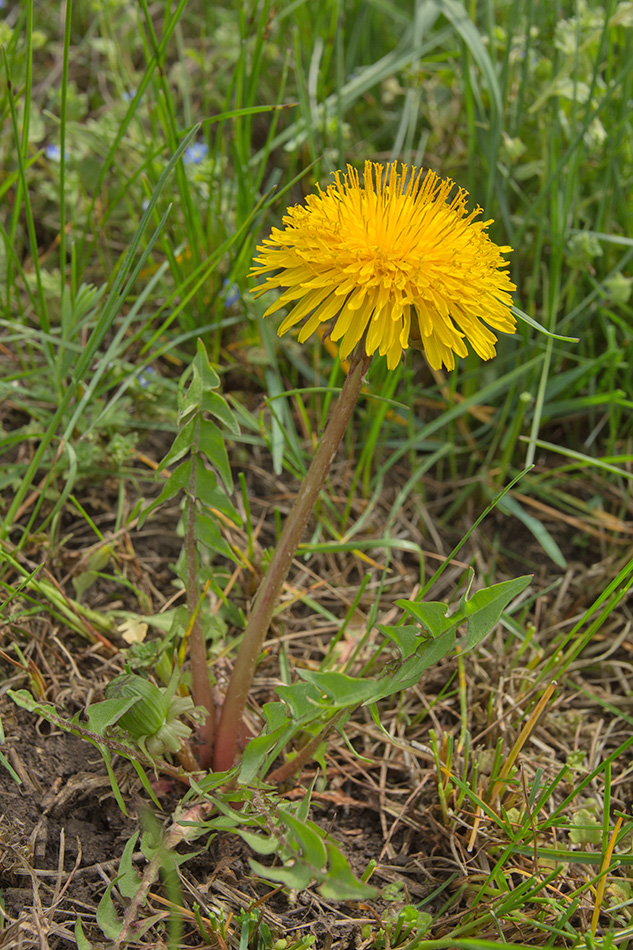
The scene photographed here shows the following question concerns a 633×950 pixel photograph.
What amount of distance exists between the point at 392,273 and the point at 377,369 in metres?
0.91

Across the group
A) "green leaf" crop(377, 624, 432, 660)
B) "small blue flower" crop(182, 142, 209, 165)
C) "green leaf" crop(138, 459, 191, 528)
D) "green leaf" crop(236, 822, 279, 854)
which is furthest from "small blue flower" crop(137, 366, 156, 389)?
"green leaf" crop(236, 822, 279, 854)

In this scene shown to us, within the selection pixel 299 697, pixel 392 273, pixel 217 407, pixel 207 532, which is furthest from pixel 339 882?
pixel 392 273

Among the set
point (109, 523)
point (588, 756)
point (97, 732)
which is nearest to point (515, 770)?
point (588, 756)

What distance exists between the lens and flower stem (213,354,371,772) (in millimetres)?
1200

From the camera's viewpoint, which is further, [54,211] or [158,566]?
[54,211]

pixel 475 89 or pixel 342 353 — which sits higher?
pixel 475 89

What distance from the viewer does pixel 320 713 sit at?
43.6 inches

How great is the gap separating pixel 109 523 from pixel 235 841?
0.85m

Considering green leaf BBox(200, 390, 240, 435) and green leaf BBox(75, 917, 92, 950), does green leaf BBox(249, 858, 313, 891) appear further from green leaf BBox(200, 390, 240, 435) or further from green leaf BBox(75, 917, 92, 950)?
green leaf BBox(200, 390, 240, 435)

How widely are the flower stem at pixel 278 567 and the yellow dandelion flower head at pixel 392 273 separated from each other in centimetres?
8

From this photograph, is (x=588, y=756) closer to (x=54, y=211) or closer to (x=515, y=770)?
(x=515, y=770)

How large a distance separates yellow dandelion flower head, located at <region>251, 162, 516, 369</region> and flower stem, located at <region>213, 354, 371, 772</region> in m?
0.08

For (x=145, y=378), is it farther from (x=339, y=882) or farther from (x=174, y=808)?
(x=339, y=882)

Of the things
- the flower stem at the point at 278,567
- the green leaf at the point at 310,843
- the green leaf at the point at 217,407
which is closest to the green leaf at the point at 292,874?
the green leaf at the point at 310,843
